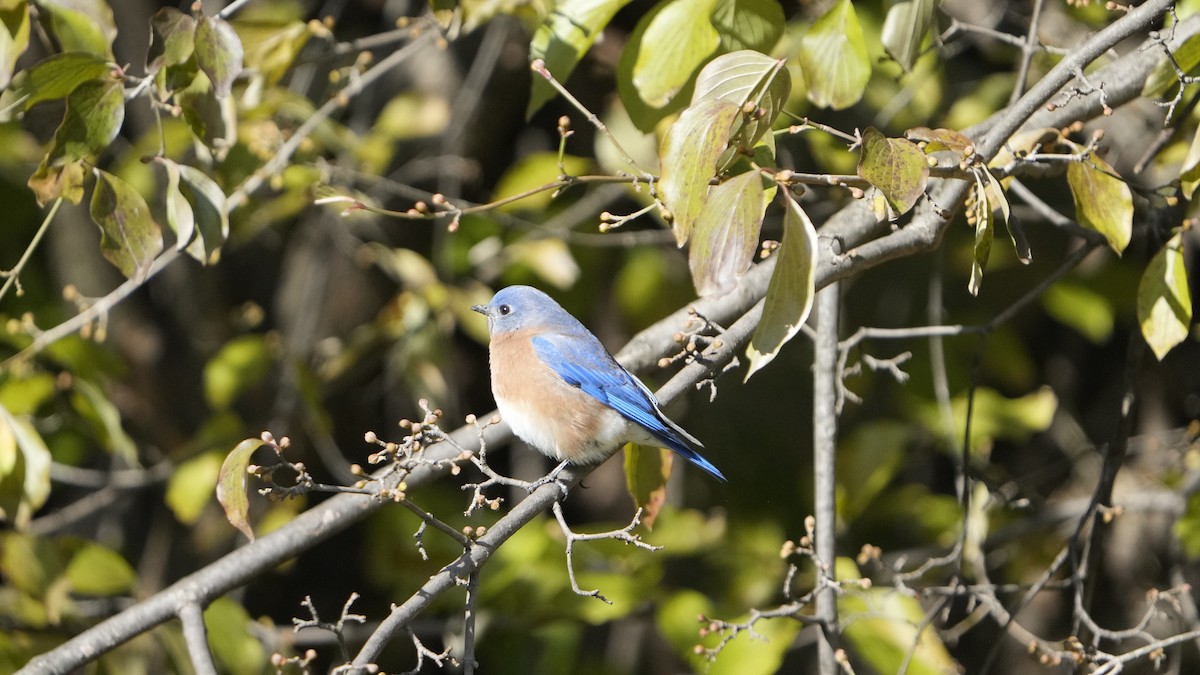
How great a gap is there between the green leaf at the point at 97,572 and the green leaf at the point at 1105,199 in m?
3.05

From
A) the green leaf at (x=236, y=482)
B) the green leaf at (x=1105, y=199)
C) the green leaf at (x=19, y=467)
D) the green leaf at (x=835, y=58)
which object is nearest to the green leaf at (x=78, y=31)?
the green leaf at (x=19, y=467)

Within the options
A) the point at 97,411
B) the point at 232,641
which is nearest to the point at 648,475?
the point at 232,641

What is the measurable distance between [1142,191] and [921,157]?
1.05 m

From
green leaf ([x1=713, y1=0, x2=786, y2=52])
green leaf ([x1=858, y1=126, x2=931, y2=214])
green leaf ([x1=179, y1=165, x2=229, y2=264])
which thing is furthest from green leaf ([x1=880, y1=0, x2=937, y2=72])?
green leaf ([x1=179, y1=165, x2=229, y2=264])

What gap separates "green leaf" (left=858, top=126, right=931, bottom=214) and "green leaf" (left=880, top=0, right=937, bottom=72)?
81 cm

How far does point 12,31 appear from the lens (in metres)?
2.60

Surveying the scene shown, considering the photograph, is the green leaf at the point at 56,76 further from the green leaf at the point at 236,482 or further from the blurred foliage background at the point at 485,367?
the green leaf at the point at 236,482

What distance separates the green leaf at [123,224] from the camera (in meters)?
2.41

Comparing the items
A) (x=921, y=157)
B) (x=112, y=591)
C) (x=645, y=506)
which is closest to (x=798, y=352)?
(x=645, y=506)

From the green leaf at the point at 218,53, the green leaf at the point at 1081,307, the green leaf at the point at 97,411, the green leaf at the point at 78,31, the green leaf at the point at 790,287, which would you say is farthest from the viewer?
the green leaf at the point at 1081,307

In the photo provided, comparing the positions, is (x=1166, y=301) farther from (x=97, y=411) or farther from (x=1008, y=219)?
(x=97, y=411)

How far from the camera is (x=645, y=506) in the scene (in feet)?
10.3

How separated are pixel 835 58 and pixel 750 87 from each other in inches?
32.8

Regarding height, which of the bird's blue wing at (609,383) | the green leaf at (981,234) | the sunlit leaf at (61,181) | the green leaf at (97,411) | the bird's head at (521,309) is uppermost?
the sunlit leaf at (61,181)
